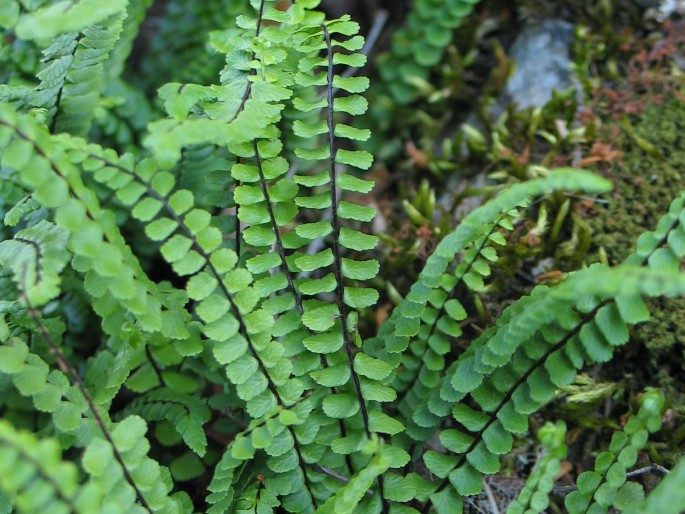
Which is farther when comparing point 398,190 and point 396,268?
point 398,190

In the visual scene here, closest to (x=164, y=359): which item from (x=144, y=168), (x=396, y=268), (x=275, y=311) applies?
(x=275, y=311)

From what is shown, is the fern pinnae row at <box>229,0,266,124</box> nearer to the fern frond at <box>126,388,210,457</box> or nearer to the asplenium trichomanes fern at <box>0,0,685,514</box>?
the asplenium trichomanes fern at <box>0,0,685,514</box>

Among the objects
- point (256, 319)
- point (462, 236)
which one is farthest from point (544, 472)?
point (256, 319)

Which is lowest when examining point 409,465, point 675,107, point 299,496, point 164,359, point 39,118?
point 409,465

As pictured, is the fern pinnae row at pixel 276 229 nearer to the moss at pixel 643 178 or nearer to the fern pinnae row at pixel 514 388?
the fern pinnae row at pixel 514 388

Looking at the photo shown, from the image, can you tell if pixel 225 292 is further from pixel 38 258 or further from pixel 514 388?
pixel 514 388

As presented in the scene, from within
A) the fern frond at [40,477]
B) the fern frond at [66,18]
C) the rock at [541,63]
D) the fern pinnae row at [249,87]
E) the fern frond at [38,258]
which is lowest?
the rock at [541,63]

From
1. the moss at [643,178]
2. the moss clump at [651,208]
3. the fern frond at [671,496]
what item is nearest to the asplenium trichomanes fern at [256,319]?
the fern frond at [671,496]

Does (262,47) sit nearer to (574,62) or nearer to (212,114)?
(212,114)
